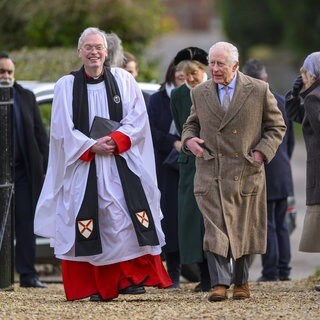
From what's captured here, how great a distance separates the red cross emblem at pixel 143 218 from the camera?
31.7 ft

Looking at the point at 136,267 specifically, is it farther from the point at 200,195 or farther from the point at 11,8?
the point at 11,8

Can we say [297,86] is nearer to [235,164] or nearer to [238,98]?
[238,98]

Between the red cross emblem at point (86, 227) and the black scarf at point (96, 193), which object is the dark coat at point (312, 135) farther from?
the red cross emblem at point (86, 227)

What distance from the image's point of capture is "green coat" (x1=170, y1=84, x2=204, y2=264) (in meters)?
10.4

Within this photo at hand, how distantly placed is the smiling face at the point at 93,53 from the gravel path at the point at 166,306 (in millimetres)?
1638

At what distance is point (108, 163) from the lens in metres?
9.70

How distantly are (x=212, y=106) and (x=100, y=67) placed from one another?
840 millimetres

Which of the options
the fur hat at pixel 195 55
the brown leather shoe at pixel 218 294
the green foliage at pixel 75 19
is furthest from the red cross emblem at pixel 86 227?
the green foliage at pixel 75 19

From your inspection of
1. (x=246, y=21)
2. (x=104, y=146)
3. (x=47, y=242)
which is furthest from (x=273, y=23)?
(x=104, y=146)

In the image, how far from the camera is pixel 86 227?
9570 millimetres

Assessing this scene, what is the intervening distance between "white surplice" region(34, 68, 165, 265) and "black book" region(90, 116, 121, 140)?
0.14ft

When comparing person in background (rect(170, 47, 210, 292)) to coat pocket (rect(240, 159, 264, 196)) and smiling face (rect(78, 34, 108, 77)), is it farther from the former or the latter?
smiling face (rect(78, 34, 108, 77))

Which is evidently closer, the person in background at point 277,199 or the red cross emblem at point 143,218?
the red cross emblem at point 143,218

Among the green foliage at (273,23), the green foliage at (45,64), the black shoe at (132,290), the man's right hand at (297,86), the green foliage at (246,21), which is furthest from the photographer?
the green foliage at (246,21)
